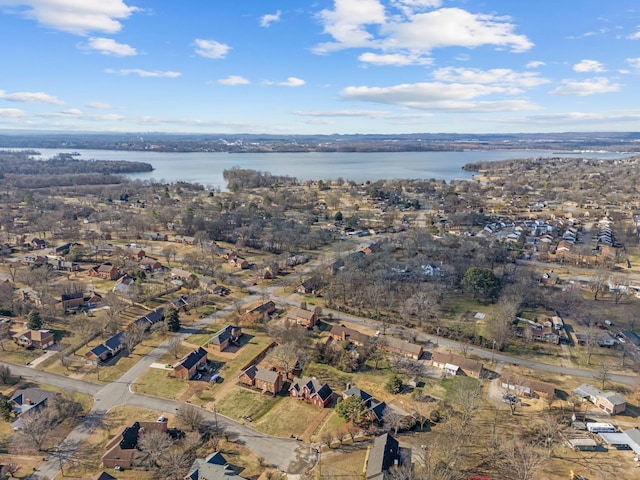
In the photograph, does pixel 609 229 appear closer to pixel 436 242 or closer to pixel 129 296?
pixel 436 242

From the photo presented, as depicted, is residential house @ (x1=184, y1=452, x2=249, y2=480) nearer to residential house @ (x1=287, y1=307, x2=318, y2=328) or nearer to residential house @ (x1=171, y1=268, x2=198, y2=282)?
residential house @ (x1=287, y1=307, x2=318, y2=328)

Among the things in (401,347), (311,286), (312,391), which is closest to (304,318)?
(311,286)

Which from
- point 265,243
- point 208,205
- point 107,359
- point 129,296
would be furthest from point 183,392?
point 208,205

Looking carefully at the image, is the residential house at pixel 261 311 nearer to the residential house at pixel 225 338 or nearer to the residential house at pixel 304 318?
the residential house at pixel 225 338

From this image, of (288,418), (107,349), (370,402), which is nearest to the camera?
(288,418)

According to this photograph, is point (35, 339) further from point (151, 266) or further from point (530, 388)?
point (530, 388)

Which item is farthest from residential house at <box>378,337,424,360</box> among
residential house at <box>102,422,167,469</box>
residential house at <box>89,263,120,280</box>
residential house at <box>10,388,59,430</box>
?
residential house at <box>89,263,120,280</box>
